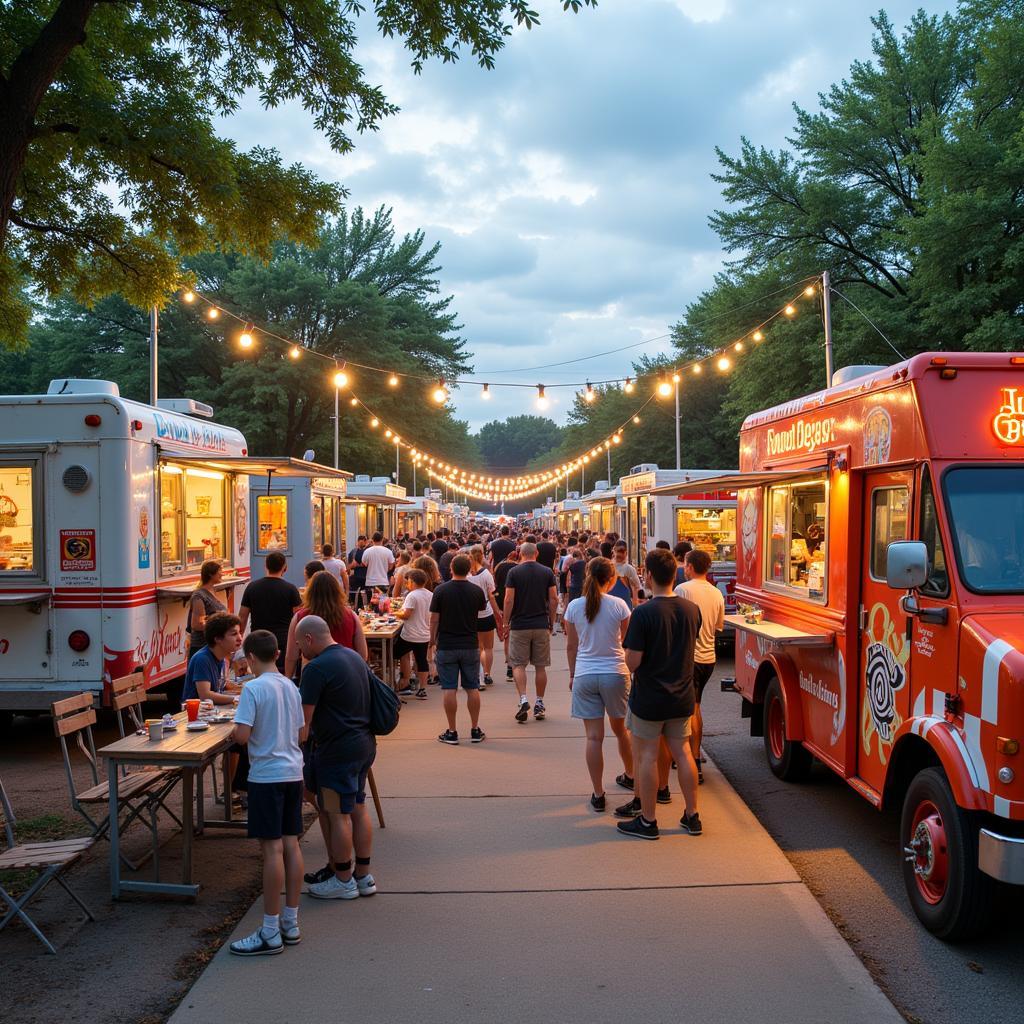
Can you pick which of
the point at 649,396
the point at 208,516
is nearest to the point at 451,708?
the point at 208,516

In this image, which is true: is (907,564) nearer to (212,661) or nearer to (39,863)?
(39,863)

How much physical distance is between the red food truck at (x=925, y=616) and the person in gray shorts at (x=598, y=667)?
1.17m

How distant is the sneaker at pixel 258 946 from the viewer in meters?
4.72

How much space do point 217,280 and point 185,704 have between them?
1444 inches

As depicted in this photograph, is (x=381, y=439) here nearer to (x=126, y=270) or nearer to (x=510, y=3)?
(x=126, y=270)

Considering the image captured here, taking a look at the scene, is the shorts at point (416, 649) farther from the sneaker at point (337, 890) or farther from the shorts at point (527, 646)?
the sneaker at point (337, 890)

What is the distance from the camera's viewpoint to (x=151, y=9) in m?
8.02

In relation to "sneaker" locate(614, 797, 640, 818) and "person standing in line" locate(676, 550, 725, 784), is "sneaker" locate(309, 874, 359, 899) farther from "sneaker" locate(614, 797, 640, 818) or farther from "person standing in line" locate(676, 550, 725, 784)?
"person standing in line" locate(676, 550, 725, 784)

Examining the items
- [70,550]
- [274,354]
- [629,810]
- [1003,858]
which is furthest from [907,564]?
[274,354]

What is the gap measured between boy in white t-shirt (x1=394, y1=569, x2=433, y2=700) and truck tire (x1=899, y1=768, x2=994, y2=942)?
683 centimetres

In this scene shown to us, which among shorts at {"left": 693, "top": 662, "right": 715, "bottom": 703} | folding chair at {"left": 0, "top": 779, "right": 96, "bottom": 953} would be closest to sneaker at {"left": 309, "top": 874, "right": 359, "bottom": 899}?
folding chair at {"left": 0, "top": 779, "right": 96, "bottom": 953}

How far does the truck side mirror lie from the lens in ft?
15.5

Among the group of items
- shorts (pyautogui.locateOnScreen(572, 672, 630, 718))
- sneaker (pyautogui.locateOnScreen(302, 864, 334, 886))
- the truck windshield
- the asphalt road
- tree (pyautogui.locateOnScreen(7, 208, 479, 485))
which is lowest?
the asphalt road

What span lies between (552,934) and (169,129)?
683 cm
